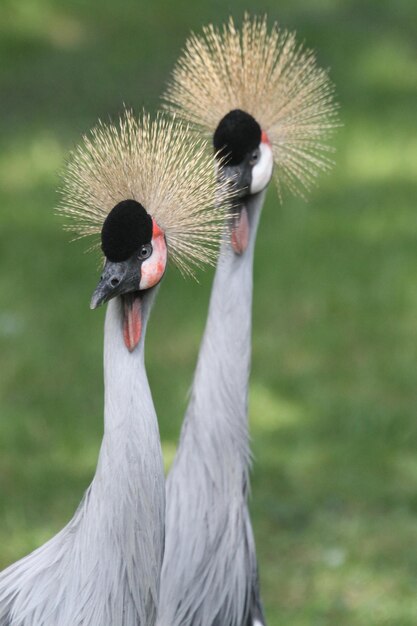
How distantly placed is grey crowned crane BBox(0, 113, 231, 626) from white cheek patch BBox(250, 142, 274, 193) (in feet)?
1.17

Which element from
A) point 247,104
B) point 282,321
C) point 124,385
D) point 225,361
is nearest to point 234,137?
point 247,104

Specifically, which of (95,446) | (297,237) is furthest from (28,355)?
(297,237)

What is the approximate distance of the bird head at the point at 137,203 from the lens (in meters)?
1.92

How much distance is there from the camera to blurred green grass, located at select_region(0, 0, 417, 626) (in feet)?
10.8

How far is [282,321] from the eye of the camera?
4.48 metres

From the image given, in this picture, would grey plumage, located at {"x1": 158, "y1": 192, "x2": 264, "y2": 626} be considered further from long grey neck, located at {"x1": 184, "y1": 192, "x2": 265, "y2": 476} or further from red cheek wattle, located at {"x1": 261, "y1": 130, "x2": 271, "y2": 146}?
red cheek wattle, located at {"x1": 261, "y1": 130, "x2": 271, "y2": 146}

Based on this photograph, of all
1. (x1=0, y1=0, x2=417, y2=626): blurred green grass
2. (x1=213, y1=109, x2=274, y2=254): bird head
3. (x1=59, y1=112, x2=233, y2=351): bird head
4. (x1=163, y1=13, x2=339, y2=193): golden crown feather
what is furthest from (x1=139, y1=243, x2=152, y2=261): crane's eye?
(x1=0, y1=0, x2=417, y2=626): blurred green grass

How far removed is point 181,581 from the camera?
2.47 metres

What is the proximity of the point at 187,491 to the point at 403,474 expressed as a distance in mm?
1253

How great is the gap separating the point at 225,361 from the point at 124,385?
0.57 metres

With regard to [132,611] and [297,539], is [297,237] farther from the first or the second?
[132,611]

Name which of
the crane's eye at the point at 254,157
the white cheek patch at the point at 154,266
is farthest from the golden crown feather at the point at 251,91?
the white cheek patch at the point at 154,266

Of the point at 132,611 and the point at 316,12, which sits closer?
the point at 132,611

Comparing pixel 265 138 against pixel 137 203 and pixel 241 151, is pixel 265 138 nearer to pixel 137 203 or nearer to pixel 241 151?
pixel 241 151
